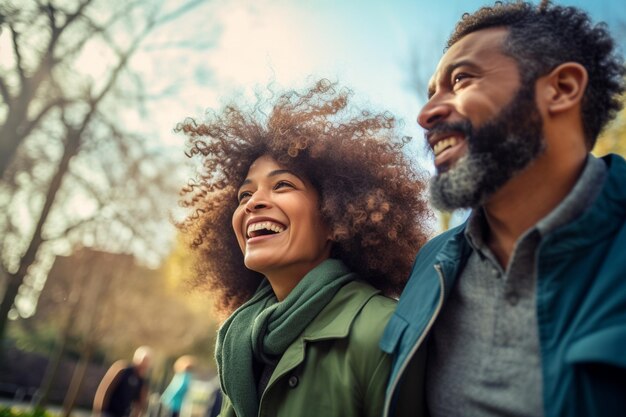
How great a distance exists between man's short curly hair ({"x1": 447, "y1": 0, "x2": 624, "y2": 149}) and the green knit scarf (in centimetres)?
133

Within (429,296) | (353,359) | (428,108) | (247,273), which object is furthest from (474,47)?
(247,273)

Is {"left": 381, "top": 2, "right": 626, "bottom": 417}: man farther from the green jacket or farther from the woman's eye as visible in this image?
the woman's eye

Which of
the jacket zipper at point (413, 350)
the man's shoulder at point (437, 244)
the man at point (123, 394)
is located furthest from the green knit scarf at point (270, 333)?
the man at point (123, 394)

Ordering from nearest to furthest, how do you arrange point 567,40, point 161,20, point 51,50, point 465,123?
point 465,123
point 567,40
point 51,50
point 161,20

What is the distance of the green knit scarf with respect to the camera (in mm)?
2441

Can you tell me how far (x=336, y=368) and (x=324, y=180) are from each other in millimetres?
1225

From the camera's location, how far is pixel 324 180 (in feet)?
10.0

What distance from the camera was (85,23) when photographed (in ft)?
37.8

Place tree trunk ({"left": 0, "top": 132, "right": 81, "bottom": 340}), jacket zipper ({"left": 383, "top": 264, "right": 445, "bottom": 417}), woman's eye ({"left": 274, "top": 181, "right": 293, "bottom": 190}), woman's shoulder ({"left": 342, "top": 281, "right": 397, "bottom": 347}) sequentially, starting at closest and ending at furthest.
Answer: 1. jacket zipper ({"left": 383, "top": 264, "right": 445, "bottom": 417})
2. woman's shoulder ({"left": 342, "top": 281, "right": 397, "bottom": 347})
3. woman's eye ({"left": 274, "top": 181, "right": 293, "bottom": 190})
4. tree trunk ({"left": 0, "top": 132, "right": 81, "bottom": 340})

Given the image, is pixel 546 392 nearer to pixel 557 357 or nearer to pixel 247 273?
pixel 557 357

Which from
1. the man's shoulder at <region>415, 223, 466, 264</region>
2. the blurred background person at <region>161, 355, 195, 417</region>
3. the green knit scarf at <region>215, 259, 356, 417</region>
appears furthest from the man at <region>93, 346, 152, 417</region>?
the man's shoulder at <region>415, 223, 466, 264</region>

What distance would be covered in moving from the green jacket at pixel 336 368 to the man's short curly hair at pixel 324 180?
1.90 ft

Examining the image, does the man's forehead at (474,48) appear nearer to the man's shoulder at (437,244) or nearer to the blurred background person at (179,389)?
the man's shoulder at (437,244)

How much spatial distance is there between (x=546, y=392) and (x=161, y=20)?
45.8 ft
